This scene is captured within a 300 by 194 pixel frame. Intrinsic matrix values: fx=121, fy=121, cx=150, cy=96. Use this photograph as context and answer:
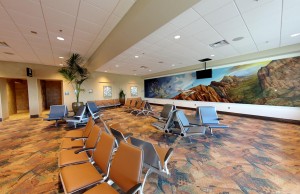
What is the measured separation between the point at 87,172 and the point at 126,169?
65cm

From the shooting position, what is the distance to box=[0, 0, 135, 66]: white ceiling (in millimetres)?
2744

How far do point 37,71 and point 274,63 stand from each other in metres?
13.2

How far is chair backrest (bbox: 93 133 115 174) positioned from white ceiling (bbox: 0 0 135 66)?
10.00 feet

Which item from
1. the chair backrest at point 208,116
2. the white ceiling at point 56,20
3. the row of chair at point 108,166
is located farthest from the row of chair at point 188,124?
the white ceiling at point 56,20

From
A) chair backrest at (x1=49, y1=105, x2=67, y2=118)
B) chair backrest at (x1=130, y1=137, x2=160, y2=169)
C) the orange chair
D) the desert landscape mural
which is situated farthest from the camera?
chair backrest at (x1=49, y1=105, x2=67, y2=118)

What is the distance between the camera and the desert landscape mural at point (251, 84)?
5.23 metres

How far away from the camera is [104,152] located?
164 centimetres

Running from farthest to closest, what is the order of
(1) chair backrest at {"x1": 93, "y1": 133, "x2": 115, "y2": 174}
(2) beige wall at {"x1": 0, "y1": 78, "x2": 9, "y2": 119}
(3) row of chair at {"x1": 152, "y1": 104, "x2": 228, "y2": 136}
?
(2) beige wall at {"x1": 0, "y1": 78, "x2": 9, "y2": 119} → (3) row of chair at {"x1": 152, "y1": 104, "x2": 228, "y2": 136} → (1) chair backrest at {"x1": 93, "y1": 133, "x2": 115, "y2": 174}

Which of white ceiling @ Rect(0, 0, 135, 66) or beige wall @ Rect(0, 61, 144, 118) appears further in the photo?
beige wall @ Rect(0, 61, 144, 118)

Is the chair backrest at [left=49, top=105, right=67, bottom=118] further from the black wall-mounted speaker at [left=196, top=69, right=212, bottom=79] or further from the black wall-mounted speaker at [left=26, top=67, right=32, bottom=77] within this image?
the black wall-mounted speaker at [left=196, top=69, right=212, bottom=79]

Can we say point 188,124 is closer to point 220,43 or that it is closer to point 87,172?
point 87,172

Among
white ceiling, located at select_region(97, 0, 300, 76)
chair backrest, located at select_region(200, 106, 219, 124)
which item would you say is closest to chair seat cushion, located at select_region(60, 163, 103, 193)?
white ceiling, located at select_region(97, 0, 300, 76)

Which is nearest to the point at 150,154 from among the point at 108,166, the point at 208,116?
the point at 108,166

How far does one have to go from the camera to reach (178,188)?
1.85 metres
